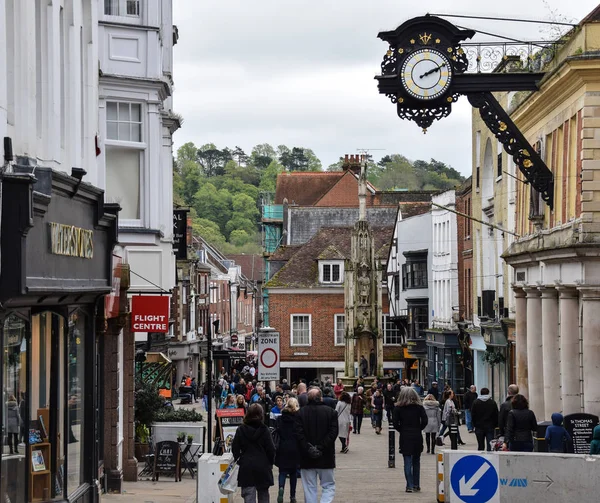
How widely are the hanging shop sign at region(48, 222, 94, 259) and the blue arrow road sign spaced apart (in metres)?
5.07

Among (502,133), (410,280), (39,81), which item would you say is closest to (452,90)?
(502,133)

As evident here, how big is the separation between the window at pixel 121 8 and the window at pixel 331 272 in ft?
170

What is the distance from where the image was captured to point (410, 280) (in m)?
64.2

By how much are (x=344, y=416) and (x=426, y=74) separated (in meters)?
8.53

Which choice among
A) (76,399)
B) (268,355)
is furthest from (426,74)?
(76,399)

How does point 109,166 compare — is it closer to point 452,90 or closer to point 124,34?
point 124,34

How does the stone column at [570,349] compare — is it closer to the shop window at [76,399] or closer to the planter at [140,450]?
the planter at [140,450]

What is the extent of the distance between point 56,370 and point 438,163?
185069 millimetres

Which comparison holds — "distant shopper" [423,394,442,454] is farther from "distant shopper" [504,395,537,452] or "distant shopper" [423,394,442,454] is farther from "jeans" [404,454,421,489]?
"jeans" [404,454,421,489]

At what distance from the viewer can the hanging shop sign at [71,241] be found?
1242cm

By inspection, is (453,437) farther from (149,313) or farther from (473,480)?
(473,480)

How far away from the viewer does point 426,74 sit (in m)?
24.4

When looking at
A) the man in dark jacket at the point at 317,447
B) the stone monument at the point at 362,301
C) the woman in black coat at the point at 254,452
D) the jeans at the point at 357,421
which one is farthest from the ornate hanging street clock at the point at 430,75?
the stone monument at the point at 362,301

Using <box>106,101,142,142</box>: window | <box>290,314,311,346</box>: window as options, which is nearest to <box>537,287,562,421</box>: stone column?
<box>106,101,142,142</box>: window
